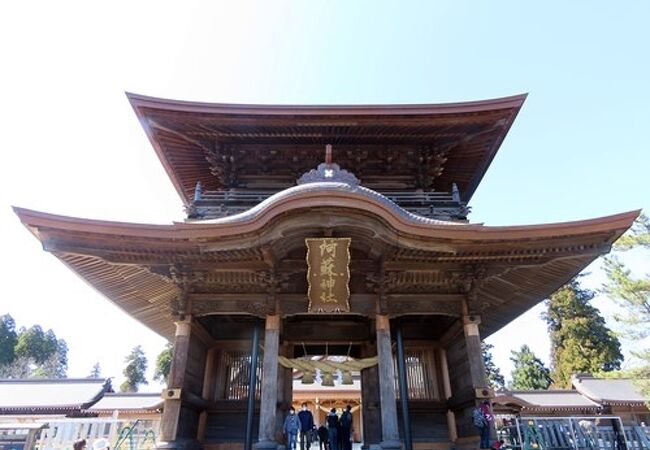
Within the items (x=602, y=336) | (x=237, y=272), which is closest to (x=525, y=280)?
(x=237, y=272)

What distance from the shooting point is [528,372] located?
157ft

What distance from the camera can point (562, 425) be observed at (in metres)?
8.30

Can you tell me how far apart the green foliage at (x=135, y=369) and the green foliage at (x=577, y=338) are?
4531cm

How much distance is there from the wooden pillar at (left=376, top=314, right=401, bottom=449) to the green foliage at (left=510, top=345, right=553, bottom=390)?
4532 cm

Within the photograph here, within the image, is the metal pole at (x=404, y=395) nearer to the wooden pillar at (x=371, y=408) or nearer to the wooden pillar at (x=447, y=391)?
the wooden pillar at (x=371, y=408)

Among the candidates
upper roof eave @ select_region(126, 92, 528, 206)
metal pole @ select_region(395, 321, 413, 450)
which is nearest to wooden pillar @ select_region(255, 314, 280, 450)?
metal pole @ select_region(395, 321, 413, 450)

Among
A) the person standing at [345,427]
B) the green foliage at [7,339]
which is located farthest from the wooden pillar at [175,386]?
the green foliage at [7,339]

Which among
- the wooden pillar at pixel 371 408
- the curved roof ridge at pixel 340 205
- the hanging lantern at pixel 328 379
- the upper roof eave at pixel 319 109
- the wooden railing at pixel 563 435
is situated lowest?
the wooden railing at pixel 563 435

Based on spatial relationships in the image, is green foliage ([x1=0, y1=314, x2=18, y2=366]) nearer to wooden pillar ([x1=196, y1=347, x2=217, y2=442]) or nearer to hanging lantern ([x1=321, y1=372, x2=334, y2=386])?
wooden pillar ([x1=196, y1=347, x2=217, y2=442])

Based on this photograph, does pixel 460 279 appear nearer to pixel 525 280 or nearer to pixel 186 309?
pixel 525 280

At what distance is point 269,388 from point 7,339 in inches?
2654

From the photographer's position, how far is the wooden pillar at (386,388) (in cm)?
786

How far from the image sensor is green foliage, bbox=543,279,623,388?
35188 mm

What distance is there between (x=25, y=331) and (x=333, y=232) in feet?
234
